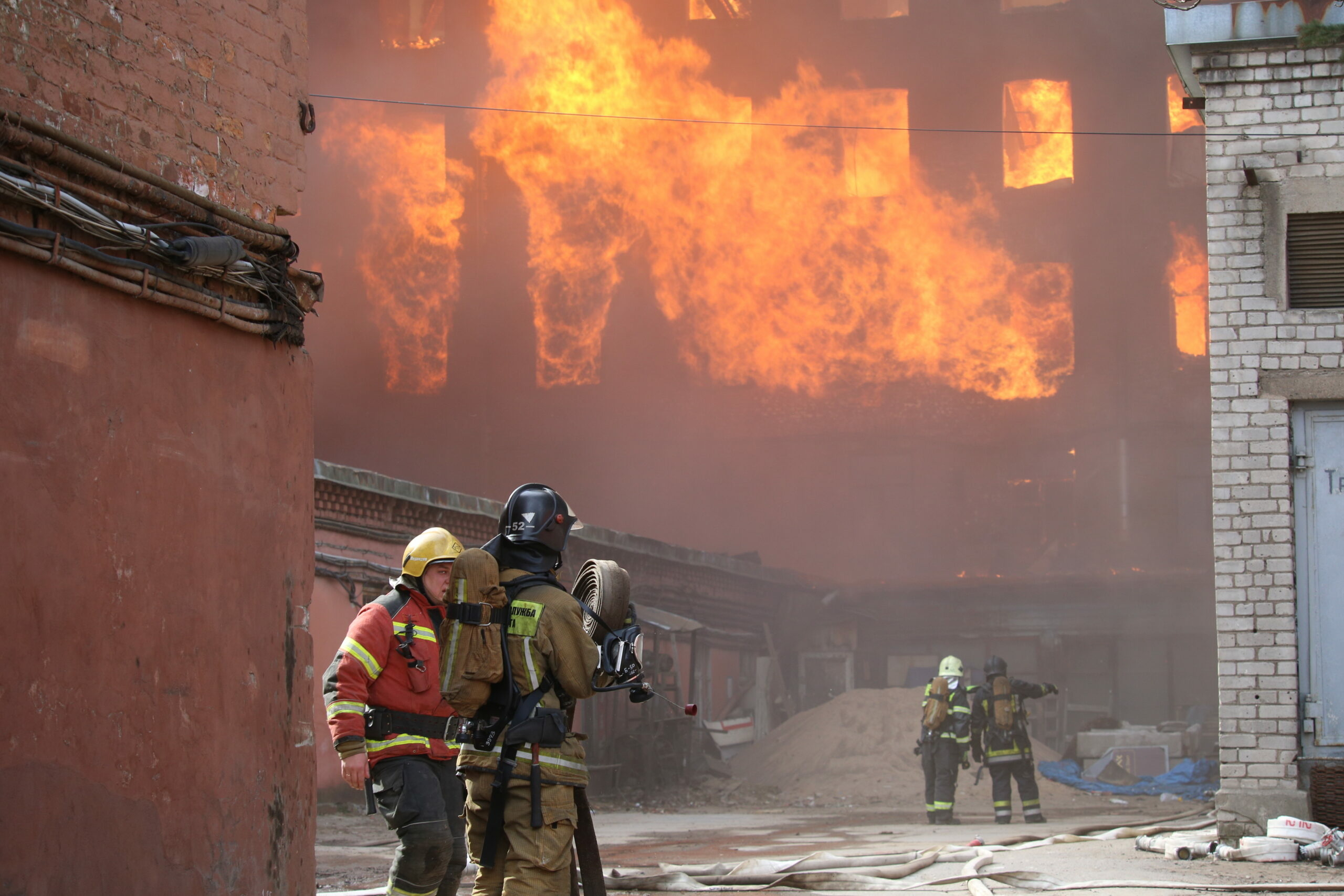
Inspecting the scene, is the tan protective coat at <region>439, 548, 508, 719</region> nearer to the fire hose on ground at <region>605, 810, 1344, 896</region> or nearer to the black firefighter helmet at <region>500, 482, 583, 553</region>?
the black firefighter helmet at <region>500, 482, 583, 553</region>

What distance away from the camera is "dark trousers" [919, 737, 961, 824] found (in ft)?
42.9

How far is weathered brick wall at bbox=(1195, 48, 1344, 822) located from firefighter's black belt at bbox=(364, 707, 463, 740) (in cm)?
562

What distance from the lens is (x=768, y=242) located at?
35.0 meters

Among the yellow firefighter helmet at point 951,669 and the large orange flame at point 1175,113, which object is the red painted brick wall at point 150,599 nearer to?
the yellow firefighter helmet at point 951,669

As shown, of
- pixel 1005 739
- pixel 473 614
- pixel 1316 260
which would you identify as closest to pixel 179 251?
pixel 473 614

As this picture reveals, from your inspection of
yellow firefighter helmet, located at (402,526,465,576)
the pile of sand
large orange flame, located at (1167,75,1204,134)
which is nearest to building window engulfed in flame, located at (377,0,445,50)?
large orange flame, located at (1167,75,1204,134)

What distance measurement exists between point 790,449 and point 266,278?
29821 mm

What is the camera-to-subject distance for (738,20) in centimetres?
3469

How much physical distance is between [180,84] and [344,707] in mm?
2766

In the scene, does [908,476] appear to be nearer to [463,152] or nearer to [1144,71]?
[1144,71]

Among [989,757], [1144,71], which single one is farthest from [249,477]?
[1144,71]

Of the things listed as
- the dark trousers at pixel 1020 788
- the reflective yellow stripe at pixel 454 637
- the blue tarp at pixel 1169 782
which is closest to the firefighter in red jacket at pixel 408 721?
the reflective yellow stripe at pixel 454 637

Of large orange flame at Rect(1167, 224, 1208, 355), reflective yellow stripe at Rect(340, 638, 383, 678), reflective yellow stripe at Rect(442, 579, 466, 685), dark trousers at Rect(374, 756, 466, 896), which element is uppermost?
large orange flame at Rect(1167, 224, 1208, 355)

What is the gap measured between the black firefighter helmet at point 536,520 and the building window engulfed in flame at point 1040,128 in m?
31.6
